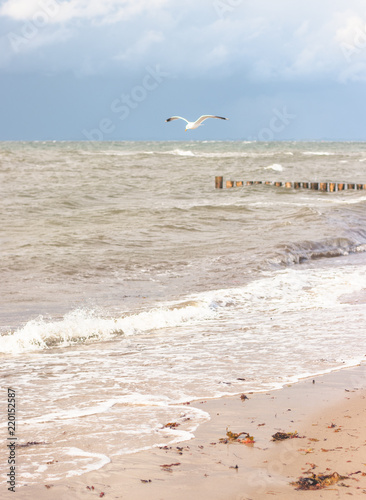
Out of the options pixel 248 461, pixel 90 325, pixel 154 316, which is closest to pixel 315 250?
pixel 154 316

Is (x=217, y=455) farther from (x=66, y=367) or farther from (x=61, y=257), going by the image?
(x=61, y=257)

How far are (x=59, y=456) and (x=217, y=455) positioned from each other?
96 centimetres

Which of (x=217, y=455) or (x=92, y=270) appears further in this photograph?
(x=92, y=270)

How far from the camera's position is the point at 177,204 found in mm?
22719

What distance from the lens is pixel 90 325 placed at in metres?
7.51

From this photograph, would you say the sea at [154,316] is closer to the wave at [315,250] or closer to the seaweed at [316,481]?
the wave at [315,250]

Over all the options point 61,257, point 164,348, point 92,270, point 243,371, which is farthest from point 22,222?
point 243,371

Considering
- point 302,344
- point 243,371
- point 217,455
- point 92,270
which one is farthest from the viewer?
point 92,270

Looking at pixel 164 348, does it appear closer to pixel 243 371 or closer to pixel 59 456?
pixel 243 371

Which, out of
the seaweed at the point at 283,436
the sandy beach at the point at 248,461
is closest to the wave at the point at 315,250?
the sandy beach at the point at 248,461

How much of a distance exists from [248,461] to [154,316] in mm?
4272

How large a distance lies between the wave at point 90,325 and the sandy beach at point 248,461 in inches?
103

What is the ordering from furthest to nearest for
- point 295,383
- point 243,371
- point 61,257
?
point 61,257 → point 243,371 → point 295,383

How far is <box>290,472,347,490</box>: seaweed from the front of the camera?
3416mm
